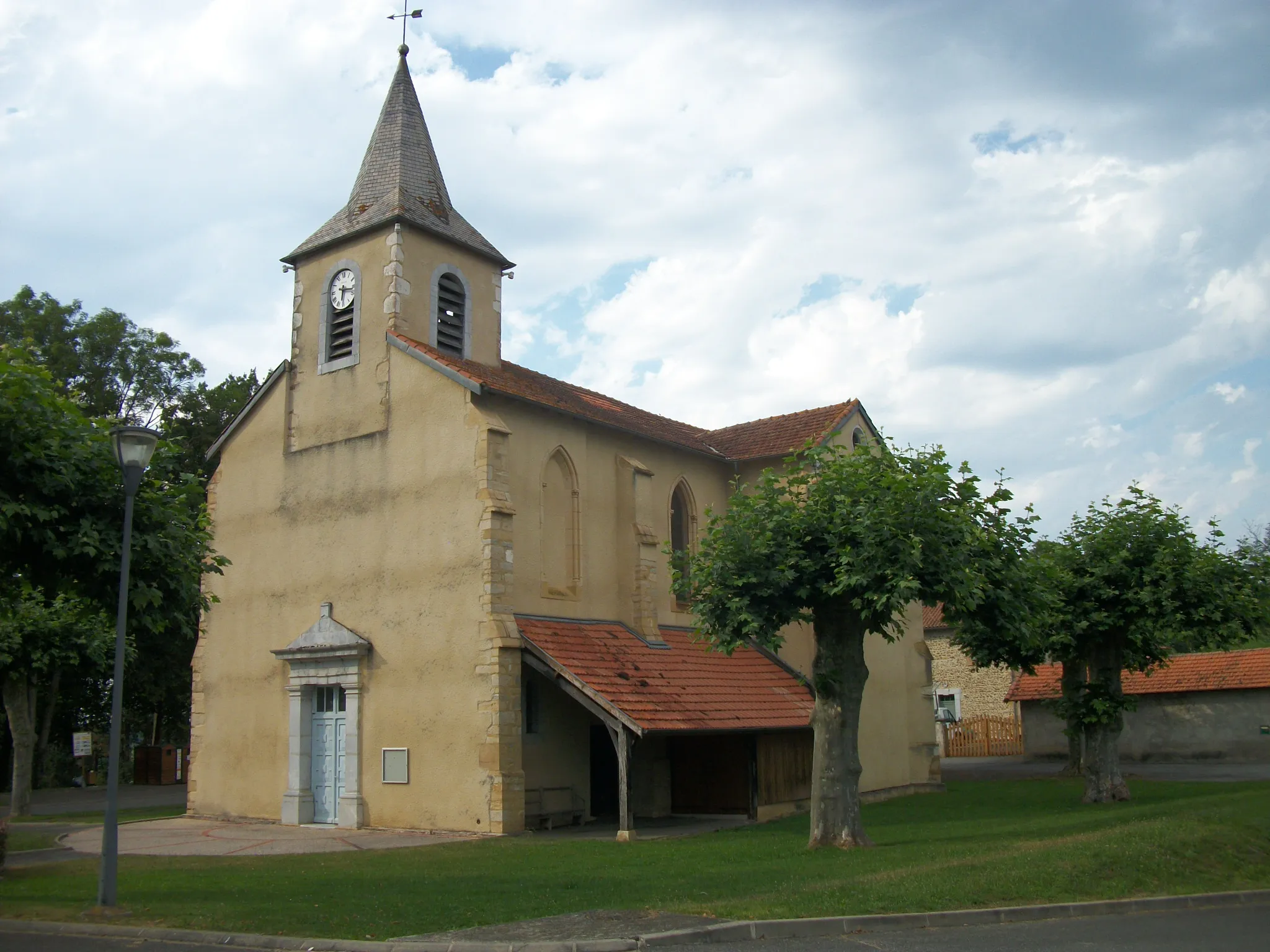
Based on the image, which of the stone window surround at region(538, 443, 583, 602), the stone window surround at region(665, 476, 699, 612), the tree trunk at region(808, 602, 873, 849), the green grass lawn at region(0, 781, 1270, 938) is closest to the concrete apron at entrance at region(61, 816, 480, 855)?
the green grass lawn at region(0, 781, 1270, 938)

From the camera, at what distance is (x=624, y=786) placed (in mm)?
18234

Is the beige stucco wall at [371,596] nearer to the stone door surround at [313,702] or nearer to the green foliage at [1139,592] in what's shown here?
the stone door surround at [313,702]

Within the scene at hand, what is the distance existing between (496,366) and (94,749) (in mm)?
26663

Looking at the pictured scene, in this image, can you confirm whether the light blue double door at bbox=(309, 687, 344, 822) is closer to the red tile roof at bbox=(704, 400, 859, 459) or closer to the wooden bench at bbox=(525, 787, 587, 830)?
the wooden bench at bbox=(525, 787, 587, 830)

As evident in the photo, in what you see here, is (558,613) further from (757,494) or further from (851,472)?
(851,472)

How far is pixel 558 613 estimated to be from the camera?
21.9 metres

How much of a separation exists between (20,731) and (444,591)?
33.8 ft

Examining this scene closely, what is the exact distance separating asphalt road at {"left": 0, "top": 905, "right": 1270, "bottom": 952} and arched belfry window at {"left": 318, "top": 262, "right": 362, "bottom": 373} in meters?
14.2

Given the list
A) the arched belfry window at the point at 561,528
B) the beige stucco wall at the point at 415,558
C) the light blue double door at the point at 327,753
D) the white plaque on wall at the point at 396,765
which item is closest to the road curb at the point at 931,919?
the beige stucco wall at the point at 415,558

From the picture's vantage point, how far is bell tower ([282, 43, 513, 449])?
22.9 m

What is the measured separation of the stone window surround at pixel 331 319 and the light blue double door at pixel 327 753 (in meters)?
6.57

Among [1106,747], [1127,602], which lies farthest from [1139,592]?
[1106,747]

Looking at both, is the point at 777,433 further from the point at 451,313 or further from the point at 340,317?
the point at 340,317

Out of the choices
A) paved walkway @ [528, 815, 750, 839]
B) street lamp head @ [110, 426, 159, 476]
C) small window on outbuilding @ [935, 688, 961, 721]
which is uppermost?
street lamp head @ [110, 426, 159, 476]
